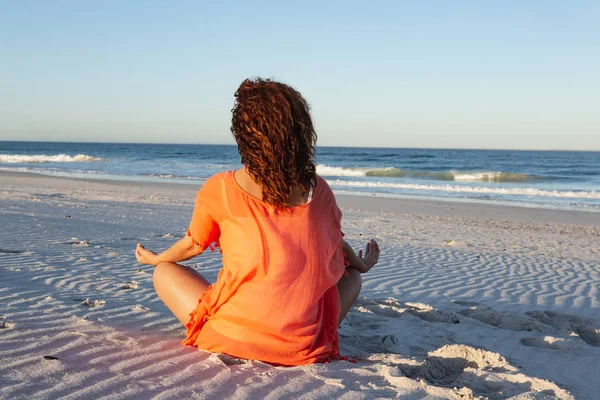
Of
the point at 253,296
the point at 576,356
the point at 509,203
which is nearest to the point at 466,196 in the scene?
the point at 509,203

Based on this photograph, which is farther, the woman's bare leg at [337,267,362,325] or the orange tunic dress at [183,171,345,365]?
the woman's bare leg at [337,267,362,325]

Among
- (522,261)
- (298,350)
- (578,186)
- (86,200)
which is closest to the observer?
(298,350)

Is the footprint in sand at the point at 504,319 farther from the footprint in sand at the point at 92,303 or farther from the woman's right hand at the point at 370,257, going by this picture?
the footprint in sand at the point at 92,303

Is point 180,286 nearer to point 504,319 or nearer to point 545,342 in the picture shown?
point 545,342

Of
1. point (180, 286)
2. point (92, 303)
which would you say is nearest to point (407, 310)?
point (180, 286)

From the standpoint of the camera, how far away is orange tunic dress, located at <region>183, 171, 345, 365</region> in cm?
299

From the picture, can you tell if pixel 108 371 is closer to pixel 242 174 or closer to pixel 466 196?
pixel 242 174

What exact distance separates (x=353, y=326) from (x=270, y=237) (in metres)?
1.71

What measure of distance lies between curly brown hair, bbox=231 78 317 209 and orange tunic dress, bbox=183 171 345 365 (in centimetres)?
14

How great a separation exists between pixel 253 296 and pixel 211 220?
442 mm

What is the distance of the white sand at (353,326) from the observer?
2863 millimetres

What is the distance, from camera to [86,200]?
561 inches

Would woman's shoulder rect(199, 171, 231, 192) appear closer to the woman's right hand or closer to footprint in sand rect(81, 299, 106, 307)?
the woman's right hand

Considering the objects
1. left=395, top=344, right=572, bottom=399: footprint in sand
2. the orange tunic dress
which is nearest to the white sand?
left=395, top=344, right=572, bottom=399: footprint in sand
